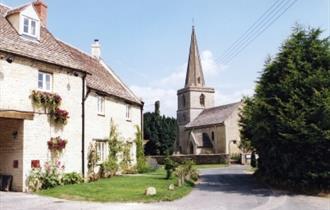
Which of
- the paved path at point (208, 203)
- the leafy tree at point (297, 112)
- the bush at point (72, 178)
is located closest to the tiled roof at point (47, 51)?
the bush at point (72, 178)

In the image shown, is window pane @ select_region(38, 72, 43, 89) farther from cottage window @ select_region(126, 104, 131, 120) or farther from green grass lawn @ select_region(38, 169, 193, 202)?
cottage window @ select_region(126, 104, 131, 120)

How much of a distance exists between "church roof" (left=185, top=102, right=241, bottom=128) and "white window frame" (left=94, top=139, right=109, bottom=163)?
4532cm

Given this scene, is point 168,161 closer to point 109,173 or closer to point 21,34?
point 109,173

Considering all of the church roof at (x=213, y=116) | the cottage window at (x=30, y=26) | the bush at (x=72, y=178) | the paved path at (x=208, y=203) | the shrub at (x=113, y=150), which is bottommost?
the paved path at (x=208, y=203)

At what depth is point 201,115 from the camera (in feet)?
281

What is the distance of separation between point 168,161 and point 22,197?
1112 centimetres

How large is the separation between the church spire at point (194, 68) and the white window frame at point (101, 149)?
62879 mm

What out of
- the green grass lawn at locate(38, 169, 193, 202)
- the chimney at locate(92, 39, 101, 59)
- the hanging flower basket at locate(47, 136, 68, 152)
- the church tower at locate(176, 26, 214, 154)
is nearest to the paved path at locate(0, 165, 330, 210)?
the green grass lawn at locate(38, 169, 193, 202)

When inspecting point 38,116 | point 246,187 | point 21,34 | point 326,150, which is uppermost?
point 21,34

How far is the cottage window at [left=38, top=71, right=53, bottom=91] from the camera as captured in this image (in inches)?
818

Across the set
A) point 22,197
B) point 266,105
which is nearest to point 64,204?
point 22,197

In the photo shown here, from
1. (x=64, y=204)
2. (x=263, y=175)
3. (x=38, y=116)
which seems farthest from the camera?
(x=263, y=175)

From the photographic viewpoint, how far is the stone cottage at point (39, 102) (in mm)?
19078

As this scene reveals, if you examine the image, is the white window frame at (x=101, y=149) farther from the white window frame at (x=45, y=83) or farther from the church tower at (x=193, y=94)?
the church tower at (x=193, y=94)
